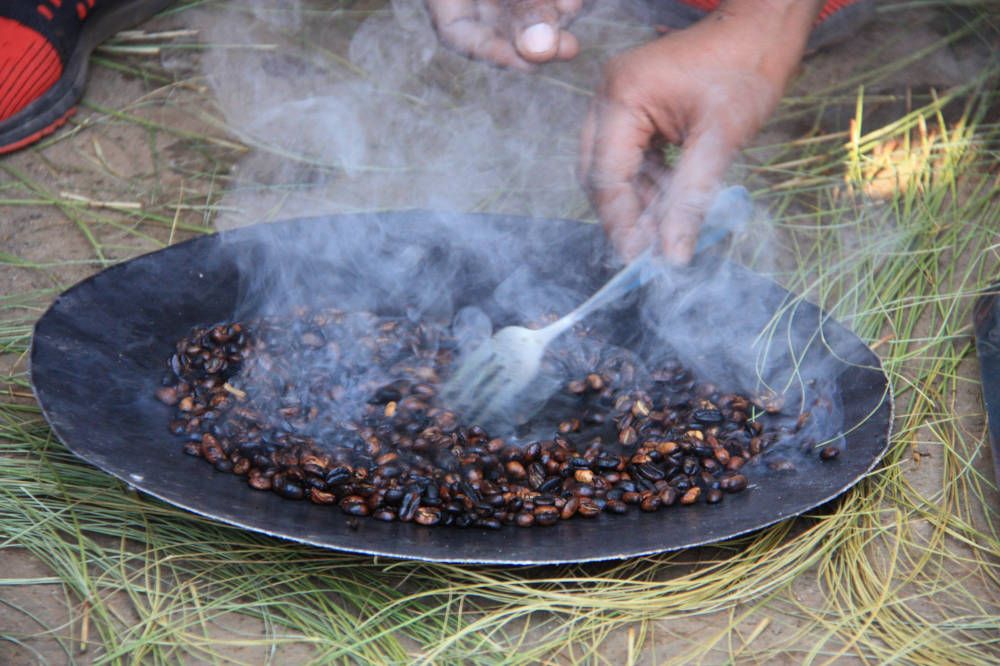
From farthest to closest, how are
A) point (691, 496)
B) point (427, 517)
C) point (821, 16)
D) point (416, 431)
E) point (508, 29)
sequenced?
point (821, 16), point (508, 29), point (416, 431), point (691, 496), point (427, 517)

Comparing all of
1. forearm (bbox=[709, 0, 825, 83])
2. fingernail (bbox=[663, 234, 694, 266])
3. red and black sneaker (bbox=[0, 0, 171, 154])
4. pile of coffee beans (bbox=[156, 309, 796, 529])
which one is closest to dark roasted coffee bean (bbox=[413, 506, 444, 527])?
pile of coffee beans (bbox=[156, 309, 796, 529])

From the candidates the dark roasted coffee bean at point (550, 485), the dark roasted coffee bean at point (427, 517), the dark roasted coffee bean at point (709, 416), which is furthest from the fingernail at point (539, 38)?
the dark roasted coffee bean at point (427, 517)

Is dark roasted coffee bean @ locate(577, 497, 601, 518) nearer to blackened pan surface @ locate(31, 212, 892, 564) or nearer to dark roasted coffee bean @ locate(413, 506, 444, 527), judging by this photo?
blackened pan surface @ locate(31, 212, 892, 564)

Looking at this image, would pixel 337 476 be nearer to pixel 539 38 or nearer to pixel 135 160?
pixel 539 38

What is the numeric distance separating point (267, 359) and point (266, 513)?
511 mm

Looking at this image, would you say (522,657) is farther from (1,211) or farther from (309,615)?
(1,211)

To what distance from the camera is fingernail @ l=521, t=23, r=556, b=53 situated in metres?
2.40

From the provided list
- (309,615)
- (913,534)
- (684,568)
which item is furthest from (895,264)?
(309,615)

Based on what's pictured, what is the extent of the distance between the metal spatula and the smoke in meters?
0.09

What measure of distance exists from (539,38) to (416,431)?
103 cm

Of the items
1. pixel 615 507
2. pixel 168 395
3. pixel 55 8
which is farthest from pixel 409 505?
pixel 55 8

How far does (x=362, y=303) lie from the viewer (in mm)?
2566

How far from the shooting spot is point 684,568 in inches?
83.5

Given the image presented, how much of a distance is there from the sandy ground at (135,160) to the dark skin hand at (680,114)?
0.92 meters
